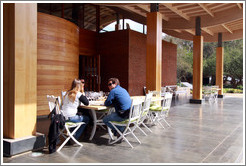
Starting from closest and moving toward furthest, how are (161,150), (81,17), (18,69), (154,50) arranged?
(18,69), (161,150), (154,50), (81,17)

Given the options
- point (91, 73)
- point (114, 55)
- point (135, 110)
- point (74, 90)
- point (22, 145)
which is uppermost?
point (114, 55)

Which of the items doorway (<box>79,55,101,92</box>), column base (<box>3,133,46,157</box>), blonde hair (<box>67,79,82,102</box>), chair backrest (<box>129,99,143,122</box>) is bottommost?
column base (<box>3,133,46,157</box>)

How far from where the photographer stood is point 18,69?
335 centimetres

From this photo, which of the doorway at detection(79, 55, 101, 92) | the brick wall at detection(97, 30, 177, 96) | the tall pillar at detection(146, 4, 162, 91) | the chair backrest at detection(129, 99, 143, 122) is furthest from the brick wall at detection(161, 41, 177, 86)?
the chair backrest at detection(129, 99, 143, 122)

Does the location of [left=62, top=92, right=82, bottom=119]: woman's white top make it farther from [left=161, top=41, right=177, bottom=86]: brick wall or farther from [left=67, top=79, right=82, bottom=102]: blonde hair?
[left=161, top=41, right=177, bottom=86]: brick wall

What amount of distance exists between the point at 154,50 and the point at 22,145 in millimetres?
5096

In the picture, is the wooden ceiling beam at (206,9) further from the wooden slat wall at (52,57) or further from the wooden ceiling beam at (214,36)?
the wooden slat wall at (52,57)

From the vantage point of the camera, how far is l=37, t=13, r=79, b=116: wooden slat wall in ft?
21.2

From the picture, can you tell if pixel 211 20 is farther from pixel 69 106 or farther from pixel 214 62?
pixel 214 62

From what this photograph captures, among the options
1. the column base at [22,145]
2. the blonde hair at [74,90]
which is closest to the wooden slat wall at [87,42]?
the blonde hair at [74,90]

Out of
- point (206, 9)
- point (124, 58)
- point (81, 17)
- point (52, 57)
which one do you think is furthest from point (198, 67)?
point (52, 57)

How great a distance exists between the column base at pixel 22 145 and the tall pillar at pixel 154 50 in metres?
4.42

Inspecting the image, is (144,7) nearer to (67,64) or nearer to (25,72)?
(67,64)

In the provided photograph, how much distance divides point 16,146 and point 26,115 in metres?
0.47
